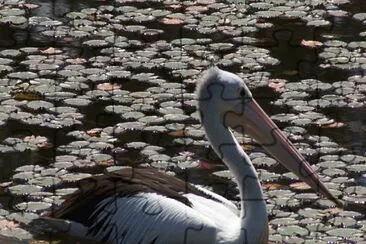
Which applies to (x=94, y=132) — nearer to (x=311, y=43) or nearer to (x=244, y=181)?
(x=244, y=181)

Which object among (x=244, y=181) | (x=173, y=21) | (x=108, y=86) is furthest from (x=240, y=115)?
(x=173, y=21)

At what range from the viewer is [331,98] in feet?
28.9

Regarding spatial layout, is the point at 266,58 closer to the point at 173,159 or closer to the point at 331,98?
the point at 331,98

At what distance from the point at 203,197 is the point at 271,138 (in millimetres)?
445

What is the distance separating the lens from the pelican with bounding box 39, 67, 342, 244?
→ 6.84 m

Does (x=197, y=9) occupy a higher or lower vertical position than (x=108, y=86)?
higher

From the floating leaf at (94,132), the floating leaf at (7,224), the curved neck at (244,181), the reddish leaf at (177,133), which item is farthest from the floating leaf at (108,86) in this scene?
the curved neck at (244,181)

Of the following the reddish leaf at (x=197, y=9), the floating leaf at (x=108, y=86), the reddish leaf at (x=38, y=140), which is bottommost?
the reddish leaf at (x=38, y=140)

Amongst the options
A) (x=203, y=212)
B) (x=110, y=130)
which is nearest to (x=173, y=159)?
(x=110, y=130)

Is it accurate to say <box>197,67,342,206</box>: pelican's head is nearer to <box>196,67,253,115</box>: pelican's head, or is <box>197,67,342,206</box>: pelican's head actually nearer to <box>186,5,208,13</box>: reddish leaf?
<box>196,67,253,115</box>: pelican's head

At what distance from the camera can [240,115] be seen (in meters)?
6.98

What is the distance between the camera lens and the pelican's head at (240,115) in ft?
22.7

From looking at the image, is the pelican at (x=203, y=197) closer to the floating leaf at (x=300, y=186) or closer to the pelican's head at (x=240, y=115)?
the pelican's head at (x=240, y=115)

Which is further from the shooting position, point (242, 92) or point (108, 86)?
point (108, 86)
